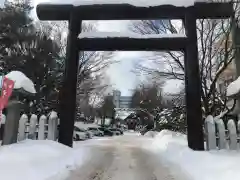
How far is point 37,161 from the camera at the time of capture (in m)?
7.58

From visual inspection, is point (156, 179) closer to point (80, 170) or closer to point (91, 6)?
point (80, 170)

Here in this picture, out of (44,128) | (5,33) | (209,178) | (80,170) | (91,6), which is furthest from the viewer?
(5,33)

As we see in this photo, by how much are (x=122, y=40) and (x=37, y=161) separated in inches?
231

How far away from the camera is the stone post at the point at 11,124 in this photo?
396 inches

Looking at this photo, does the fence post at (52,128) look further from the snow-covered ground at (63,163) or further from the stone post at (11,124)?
the stone post at (11,124)

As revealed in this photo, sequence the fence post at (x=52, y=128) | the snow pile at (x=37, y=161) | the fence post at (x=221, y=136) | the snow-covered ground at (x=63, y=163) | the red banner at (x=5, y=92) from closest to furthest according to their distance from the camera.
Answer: the snow pile at (x=37, y=161)
the snow-covered ground at (x=63, y=163)
the red banner at (x=5, y=92)
the fence post at (x=221, y=136)
the fence post at (x=52, y=128)

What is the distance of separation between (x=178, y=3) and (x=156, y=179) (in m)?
7.12

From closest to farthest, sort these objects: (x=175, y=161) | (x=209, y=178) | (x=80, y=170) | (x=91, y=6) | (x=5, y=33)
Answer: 1. (x=209, y=178)
2. (x=80, y=170)
3. (x=175, y=161)
4. (x=91, y=6)
5. (x=5, y=33)

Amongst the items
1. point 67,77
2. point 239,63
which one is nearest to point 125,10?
point 67,77

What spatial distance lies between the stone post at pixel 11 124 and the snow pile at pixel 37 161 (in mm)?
551

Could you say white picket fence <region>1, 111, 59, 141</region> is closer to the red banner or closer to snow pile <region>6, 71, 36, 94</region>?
snow pile <region>6, 71, 36, 94</region>

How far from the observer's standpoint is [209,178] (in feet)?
21.8

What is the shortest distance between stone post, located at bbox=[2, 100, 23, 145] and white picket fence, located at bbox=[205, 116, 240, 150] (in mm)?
6557

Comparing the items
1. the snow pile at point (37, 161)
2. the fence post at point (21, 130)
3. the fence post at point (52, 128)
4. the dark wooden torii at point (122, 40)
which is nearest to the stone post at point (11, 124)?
the fence post at point (21, 130)
